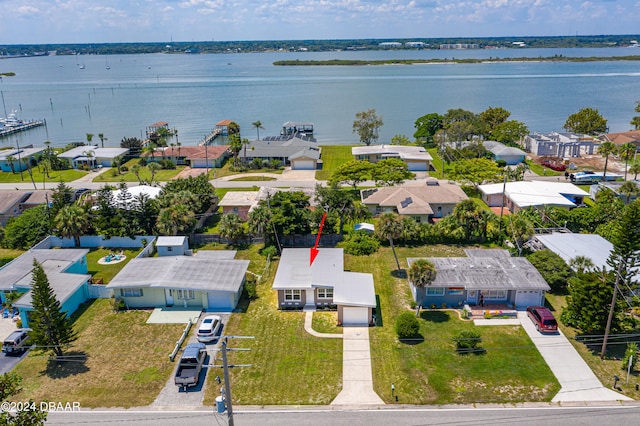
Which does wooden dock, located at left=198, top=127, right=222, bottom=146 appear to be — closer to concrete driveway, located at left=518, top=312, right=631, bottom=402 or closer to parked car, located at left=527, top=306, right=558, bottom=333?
parked car, located at left=527, top=306, right=558, bottom=333

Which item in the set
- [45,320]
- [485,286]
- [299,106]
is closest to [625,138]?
[485,286]

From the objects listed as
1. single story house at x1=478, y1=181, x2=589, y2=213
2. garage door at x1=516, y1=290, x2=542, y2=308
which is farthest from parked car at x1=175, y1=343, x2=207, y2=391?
single story house at x1=478, y1=181, x2=589, y2=213

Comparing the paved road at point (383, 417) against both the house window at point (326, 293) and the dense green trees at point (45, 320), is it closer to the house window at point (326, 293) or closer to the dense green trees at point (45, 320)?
the dense green trees at point (45, 320)

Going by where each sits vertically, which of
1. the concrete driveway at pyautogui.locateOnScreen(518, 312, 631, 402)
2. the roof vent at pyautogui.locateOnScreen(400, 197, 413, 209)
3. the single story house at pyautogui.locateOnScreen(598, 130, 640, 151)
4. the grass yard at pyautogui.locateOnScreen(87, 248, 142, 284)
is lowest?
the concrete driveway at pyautogui.locateOnScreen(518, 312, 631, 402)

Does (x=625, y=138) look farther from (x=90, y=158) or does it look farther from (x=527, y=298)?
(x=90, y=158)

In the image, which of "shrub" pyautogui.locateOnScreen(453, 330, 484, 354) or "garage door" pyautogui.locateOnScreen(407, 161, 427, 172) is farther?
"garage door" pyautogui.locateOnScreen(407, 161, 427, 172)

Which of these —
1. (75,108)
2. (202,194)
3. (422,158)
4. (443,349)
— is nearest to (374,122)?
(422,158)
